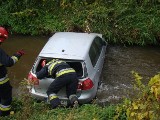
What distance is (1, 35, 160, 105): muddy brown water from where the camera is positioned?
10.0m

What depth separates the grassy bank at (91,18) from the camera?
42.7ft

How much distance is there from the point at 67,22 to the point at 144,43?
3.09m

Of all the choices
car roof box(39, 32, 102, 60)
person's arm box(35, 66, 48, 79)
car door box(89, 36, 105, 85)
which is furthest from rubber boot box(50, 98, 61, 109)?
car door box(89, 36, 105, 85)

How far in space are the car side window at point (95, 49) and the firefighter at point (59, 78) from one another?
1236 mm

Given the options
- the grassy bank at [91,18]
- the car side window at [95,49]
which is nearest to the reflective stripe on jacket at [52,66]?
the car side window at [95,49]

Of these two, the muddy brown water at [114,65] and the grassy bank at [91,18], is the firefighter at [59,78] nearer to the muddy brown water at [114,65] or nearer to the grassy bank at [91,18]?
the muddy brown water at [114,65]

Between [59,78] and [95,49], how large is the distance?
2.20 m

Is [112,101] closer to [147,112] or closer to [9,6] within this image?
[147,112]

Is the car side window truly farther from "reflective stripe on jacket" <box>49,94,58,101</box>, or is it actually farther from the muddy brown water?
"reflective stripe on jacket" <box>49,94,58,101</box>

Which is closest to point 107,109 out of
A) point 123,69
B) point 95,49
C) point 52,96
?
point 52,96

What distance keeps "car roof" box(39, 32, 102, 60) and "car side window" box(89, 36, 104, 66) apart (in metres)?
0.15

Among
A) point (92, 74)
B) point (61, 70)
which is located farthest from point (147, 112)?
point (92, 74)

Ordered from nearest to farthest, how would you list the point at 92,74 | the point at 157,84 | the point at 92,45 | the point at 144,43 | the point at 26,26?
the point at 157,84 < the point at 92,74 < the point at 92,45 < the point at 144,43 < the point at 26,26

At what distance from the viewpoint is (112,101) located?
9.54 m
